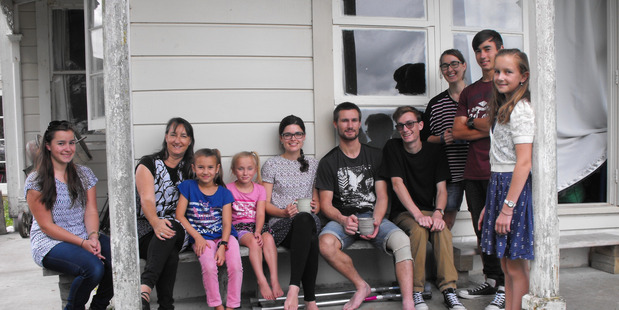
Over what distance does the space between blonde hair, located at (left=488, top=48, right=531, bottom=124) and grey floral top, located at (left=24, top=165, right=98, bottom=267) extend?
2.42m

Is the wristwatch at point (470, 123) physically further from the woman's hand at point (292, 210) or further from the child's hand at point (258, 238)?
the child's hand at point (258, 238)

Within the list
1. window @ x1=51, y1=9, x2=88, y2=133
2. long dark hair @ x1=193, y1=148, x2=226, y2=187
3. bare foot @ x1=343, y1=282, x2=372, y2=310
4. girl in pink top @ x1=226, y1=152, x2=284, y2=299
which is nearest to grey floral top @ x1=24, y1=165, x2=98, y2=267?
Answer: long dark hair @ x1=193, y1=148, x2=226, y2=187

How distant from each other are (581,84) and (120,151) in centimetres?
384

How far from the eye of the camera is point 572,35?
14.0ft

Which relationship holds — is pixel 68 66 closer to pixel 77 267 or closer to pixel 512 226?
pixel 77 267

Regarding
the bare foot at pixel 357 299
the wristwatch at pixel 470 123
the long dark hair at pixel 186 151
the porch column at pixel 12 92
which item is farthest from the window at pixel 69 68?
the wristwatch at pixel 470 123

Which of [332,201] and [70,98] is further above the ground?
[70,98]

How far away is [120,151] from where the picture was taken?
7.55ft

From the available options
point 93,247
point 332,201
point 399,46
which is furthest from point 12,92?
point 399,46

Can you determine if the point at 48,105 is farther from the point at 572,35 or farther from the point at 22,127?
the point at 572,35

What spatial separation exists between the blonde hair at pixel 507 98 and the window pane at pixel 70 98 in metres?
5.09

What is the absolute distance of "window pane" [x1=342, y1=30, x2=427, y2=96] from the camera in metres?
3.77

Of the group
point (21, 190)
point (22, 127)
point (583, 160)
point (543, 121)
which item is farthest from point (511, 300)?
point (21, 190)

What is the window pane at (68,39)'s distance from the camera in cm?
615
